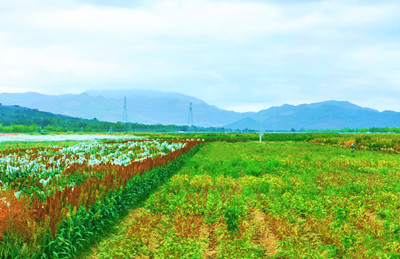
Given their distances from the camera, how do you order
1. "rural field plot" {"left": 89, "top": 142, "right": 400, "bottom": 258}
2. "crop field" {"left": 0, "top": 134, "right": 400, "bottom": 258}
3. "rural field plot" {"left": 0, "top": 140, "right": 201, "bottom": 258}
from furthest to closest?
"rural field plot" {"left": 89, "top": 142, "right": 400, "bottom": 258} → "crop field" {"left": 0, "top": 134, "right": 400, "bottom": 258} → "rural field plot" {"left": 0, "top": 140, "right": 201, "bottom": 258}

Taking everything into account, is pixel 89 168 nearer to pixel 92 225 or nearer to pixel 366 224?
pixel 92 225

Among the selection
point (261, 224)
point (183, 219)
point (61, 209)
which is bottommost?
point (261, 224)

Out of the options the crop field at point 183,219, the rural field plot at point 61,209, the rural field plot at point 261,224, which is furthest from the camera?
the rural field plot at point 261,224

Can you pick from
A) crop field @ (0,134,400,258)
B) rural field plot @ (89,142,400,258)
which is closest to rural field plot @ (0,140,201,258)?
crop field @ (0,134,400,258)

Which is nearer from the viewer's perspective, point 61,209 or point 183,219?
point 61,209

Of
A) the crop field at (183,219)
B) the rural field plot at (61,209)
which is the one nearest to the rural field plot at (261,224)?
the crop field at (183,219)

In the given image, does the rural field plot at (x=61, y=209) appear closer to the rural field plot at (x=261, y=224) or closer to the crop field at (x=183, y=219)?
the crop field at (x=183, y=219)

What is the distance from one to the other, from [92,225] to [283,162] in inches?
594

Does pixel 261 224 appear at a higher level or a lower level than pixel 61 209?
lower

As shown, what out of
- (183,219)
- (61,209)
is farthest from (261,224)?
(61,209)

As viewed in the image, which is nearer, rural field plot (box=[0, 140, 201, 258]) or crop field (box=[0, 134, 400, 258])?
rural field plot (box=[0, 140, 201, 258])

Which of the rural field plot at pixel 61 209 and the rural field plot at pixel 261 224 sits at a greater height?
the rural field plot at pixel 61 209

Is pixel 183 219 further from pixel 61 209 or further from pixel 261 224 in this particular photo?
pixel 61 209

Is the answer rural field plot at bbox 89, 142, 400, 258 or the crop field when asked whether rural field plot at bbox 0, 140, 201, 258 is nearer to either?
the crop field
